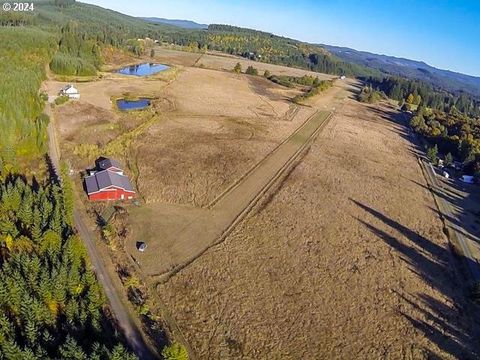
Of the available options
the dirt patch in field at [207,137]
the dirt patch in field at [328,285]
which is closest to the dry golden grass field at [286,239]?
the dirt patch in field at [328,285]

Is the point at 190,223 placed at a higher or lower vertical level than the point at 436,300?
lower

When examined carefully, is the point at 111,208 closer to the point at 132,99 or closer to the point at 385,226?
the point at 385,226

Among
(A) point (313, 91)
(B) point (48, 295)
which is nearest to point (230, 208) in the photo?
(B) point (48, 295)

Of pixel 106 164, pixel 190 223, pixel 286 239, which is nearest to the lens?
pixel 286 239

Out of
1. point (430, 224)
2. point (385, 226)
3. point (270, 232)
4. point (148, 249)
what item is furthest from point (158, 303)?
point (430, 224)

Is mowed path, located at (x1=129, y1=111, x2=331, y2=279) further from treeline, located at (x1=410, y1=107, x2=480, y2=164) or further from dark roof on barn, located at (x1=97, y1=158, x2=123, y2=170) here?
treeline, located at (x1=410, y1=107, x2=480, y2=164)

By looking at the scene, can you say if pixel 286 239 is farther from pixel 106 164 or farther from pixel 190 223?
pixel 106 164
